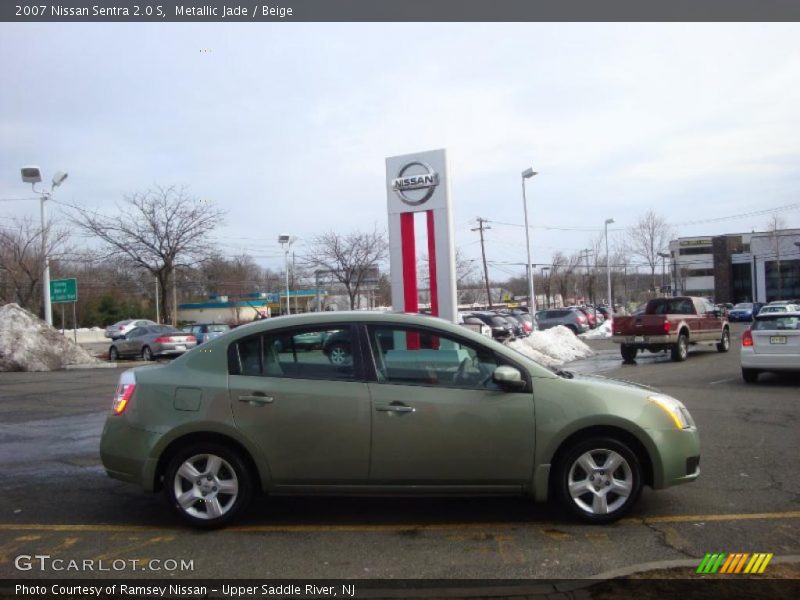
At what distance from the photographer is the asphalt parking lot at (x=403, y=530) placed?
4359 mm

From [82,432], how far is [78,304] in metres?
62.4

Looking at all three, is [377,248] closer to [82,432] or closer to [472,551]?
[82,432]

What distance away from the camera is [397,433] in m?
4.95

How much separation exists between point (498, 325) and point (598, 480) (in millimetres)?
24959

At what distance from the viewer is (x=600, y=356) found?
23422 millimetres

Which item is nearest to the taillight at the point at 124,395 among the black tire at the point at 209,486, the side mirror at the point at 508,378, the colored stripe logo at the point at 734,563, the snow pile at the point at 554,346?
the black tire at the point at 209,486

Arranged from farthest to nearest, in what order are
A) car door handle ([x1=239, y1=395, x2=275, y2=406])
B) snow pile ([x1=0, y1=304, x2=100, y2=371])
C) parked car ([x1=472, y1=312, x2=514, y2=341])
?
parked car ([x1=472, y1=312, x2=514, y2=341])
snow pile ([x1=0, y1=304, x2=100, y2=371])
car door handle ([x1=239, y1=395, x2=275, y2=406])

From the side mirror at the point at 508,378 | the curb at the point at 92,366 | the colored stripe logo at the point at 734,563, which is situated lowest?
the curb at the point at 92,366

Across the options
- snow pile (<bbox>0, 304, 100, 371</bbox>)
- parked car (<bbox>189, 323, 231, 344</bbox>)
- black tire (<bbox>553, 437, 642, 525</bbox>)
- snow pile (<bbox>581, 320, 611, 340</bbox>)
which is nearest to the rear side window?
black tire (<bbox>553, 437, 642, 525</bbox>)

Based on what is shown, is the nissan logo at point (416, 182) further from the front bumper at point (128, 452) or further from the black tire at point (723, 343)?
the black tire at point (723, 343)

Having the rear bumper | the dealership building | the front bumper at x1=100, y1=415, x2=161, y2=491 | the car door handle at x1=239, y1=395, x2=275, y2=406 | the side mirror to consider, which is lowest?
the rear bumper

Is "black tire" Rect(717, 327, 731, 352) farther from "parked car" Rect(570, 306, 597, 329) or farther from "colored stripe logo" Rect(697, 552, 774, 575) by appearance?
"parked car" Rect(570, 306, 597, 329)

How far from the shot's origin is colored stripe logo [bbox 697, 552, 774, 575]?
4117 mm

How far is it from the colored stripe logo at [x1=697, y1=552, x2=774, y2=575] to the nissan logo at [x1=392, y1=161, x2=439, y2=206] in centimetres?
1158
